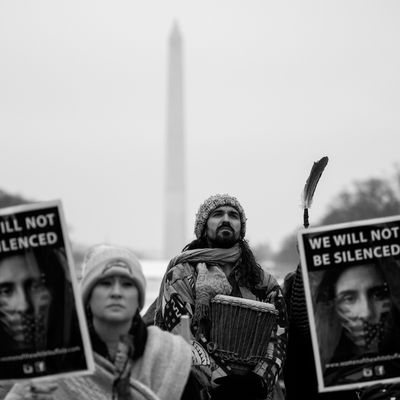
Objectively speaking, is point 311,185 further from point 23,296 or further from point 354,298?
point 23,296

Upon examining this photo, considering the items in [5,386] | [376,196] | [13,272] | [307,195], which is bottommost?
[5,386]

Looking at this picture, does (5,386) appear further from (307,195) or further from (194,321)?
(307,195)

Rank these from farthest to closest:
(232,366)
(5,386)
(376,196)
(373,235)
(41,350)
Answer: (376,196), (232,366), (5,386), (373,235), (41,350)

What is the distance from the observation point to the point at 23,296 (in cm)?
479

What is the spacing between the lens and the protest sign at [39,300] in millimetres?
4699

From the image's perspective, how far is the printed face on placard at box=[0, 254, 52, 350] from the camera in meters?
4.76

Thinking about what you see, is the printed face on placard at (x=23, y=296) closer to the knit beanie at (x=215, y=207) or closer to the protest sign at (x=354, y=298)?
the protest sign at (x=354, y=298)

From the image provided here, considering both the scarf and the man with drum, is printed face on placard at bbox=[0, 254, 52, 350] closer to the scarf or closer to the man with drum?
the man with drum

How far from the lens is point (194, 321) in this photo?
6.71 meters

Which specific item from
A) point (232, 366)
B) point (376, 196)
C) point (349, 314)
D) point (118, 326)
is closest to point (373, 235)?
point (349, 314)

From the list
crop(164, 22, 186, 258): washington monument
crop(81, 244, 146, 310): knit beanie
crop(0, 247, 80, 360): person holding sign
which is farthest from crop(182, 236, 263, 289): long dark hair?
crop(164, 22, 186, 258): washington monument

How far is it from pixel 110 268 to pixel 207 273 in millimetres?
2023

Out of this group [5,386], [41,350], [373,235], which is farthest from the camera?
[5,386]

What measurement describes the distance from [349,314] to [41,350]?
4.26 feet
